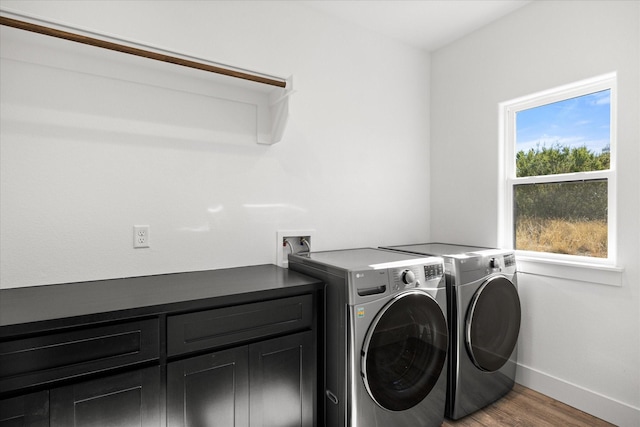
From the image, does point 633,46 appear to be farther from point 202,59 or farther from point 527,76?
point 202,59

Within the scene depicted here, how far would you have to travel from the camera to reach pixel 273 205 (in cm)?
220

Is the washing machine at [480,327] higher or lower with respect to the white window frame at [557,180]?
lower

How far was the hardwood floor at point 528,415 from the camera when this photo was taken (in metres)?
1.90

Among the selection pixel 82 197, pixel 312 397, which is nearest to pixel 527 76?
pixel 312 397

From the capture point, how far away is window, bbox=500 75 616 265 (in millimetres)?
1998

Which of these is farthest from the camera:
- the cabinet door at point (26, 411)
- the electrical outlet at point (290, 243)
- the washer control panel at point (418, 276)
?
the electrical outlet at point (290, 243)

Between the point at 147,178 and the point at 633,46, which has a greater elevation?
the point at 633,46

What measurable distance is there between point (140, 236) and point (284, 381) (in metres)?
1.05

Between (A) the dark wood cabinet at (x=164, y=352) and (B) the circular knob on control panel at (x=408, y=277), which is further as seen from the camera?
(B) the circular knob on control panel at (x=408, y=277)

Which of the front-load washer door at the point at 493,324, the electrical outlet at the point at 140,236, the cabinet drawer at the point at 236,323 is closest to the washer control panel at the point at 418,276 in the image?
the front-load washer door at the point at 493,324

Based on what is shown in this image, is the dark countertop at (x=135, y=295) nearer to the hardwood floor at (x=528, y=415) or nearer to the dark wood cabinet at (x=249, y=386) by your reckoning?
the dark wood cabinet at (x=249, y=386)

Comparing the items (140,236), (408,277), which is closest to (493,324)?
(408,277)

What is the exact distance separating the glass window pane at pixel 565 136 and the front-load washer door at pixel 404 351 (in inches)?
51.8

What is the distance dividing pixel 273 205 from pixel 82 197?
1.02 meters
